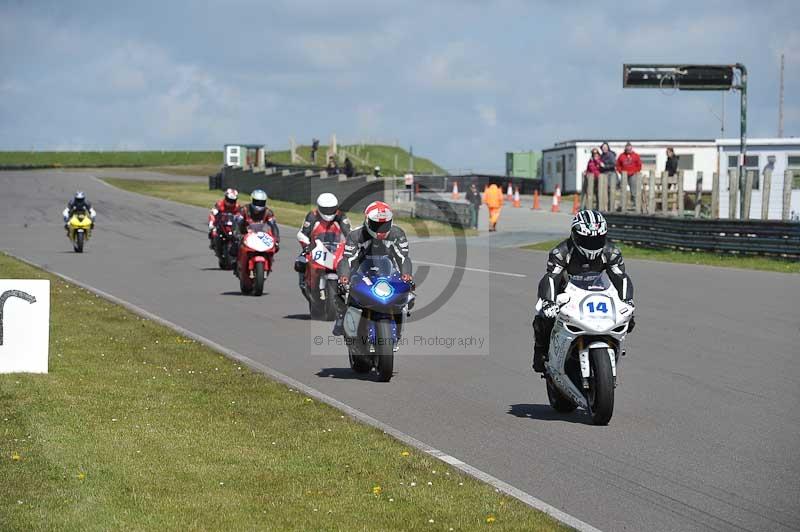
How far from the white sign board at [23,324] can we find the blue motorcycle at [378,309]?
9.25 ft

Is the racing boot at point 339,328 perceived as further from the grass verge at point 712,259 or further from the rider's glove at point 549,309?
the grass verge at point 712,259

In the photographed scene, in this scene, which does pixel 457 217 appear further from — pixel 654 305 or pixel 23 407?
pixel 23 407

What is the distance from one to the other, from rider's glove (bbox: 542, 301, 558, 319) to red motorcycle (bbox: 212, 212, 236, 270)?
1617cm

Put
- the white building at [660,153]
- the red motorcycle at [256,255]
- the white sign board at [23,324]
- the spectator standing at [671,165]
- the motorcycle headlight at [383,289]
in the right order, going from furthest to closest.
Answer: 1. the white building at [660,153]
2. the spectator standing at [671,165]
3. the red motorcycle at [256,255]
4. the motorcycle headlight at [383,289]
5. the white sign board at [23,324]

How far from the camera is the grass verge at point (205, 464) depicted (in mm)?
6500

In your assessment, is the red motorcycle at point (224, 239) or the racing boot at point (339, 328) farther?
the red motorcycle at point (224, 239)

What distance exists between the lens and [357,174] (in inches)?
2226

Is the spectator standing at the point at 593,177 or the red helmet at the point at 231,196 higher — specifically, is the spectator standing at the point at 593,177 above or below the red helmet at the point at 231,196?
above

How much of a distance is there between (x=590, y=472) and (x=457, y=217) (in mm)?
34461

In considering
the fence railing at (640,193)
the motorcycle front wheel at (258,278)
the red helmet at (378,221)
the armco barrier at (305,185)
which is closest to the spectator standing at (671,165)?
the fence railing at (640,193)

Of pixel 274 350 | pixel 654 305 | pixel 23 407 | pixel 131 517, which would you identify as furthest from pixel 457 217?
pixel 131 517

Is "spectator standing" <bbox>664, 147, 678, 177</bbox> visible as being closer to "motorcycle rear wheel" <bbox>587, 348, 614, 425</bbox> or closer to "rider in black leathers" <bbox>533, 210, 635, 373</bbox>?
"rider in black leathers" <bbox>533, 210, 635, 373</bbox>

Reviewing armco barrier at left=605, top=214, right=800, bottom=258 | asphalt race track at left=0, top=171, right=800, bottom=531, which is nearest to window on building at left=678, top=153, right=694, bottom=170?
armco barrier at left=605, top=214, right=800, bottom=258

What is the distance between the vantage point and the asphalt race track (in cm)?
736
